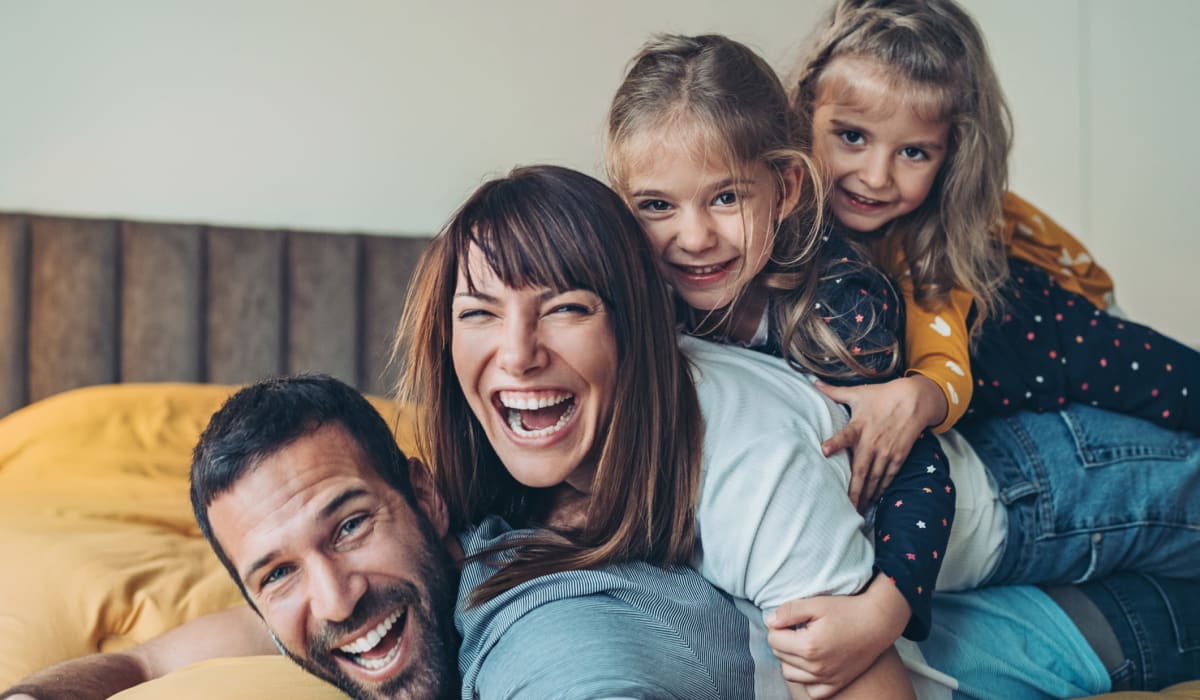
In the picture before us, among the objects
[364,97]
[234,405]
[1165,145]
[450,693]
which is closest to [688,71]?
[234,405]

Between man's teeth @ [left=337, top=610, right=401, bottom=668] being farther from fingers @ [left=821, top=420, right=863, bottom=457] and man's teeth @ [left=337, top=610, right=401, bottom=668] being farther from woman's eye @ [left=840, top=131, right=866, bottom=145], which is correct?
woman's eye @ [left=840, top=131, right=866, bottom=145]

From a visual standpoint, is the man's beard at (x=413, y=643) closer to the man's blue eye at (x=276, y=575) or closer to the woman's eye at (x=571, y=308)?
the man's blue eye at (x=276, y=575)

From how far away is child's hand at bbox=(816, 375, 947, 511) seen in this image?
1.36m

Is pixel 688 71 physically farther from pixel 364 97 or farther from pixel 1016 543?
pixel 364 97

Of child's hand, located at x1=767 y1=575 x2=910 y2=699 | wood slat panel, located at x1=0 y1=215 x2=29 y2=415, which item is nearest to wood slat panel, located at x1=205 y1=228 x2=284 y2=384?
wood slat panel, located at x1=0 y1=215 x2=29 y2=415

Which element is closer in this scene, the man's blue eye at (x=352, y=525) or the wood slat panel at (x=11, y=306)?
the man's blue eye at (x=352, y=525)

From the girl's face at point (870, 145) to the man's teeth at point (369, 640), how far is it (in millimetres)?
963

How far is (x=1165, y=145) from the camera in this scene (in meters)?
3.54

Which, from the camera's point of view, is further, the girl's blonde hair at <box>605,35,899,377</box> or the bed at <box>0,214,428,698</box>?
the bed at <box>0,214,428,698</box>

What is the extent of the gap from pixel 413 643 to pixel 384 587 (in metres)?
0.08

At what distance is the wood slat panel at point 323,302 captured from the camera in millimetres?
3393

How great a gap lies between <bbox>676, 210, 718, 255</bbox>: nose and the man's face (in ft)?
1.81

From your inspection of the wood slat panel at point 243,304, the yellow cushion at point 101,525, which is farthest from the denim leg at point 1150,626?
the wood slat panel at point 243,304

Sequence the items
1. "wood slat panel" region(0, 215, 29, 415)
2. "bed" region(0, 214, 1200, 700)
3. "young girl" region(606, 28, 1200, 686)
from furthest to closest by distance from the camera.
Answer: "wood slat panel" region(0, 215, 29, 415)
"bed" region(0, 214, 1200, 700)
"young girl" region(606, 28, 1200, 686)
